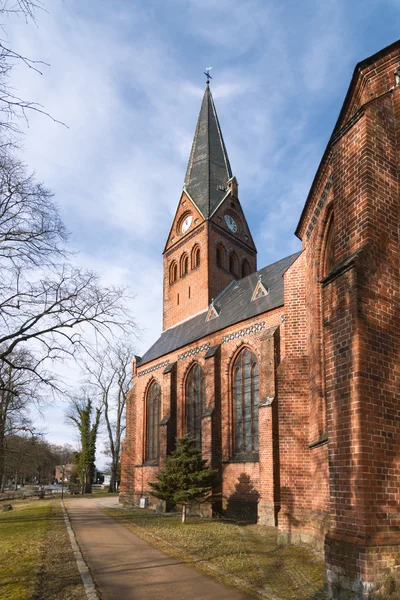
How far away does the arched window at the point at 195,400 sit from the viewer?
843 inches

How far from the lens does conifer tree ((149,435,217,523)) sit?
15508mm

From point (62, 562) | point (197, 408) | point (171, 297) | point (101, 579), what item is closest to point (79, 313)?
point (62, 562)

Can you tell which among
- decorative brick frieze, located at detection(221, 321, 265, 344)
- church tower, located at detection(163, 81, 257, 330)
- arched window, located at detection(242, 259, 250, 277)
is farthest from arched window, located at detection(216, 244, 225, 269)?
decorative brick frieze, located at detection(221, 321, 265, 344)

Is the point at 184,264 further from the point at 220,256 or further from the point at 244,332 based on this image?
the point at 244,332

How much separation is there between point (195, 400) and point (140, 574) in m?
13.9

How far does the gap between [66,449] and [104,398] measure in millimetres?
84545

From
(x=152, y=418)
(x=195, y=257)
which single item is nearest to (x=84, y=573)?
(x=152, y=418)

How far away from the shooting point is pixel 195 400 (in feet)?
72.1

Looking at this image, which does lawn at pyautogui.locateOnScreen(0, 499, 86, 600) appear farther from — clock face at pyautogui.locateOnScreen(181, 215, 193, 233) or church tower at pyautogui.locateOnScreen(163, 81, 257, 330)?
clock face at pyautogui.locateOnScreen(181, 215, 193, 233)

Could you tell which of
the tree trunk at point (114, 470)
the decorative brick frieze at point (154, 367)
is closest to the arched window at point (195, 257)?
the decorative brick frieze at point (154, 367)

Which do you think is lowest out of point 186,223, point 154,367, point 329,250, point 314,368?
point 314,368

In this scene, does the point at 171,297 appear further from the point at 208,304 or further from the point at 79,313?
the point at 79,313

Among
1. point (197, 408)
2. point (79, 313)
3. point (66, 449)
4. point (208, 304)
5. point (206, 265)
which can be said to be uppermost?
point (206, 265)

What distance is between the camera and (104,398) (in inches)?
1639
